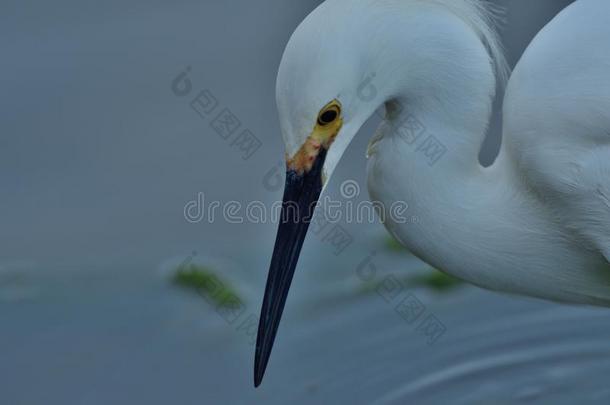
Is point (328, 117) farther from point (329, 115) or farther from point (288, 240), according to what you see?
point (288, 240)

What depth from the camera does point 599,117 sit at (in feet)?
8.28

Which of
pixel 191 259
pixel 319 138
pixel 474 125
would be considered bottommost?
pixel 191 259

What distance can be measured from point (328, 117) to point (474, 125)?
1.15 feet

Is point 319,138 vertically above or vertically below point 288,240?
above

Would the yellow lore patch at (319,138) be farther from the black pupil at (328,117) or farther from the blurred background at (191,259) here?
the blurred background at (191,259)

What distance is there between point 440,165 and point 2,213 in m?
2.01

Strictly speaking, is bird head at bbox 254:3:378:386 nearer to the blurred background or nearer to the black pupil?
the black pupil

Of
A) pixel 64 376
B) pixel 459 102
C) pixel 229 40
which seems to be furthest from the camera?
pixel 229 40

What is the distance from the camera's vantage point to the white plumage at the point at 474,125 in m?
2.31

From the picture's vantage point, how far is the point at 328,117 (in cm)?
235

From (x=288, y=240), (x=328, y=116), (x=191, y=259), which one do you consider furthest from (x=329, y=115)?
(x=191, y=259)

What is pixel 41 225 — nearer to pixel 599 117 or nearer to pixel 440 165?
pixel 440 165

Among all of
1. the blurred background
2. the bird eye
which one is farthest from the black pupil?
the blurred background

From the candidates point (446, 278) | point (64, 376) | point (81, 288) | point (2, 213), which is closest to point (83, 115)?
point (2, 213)
